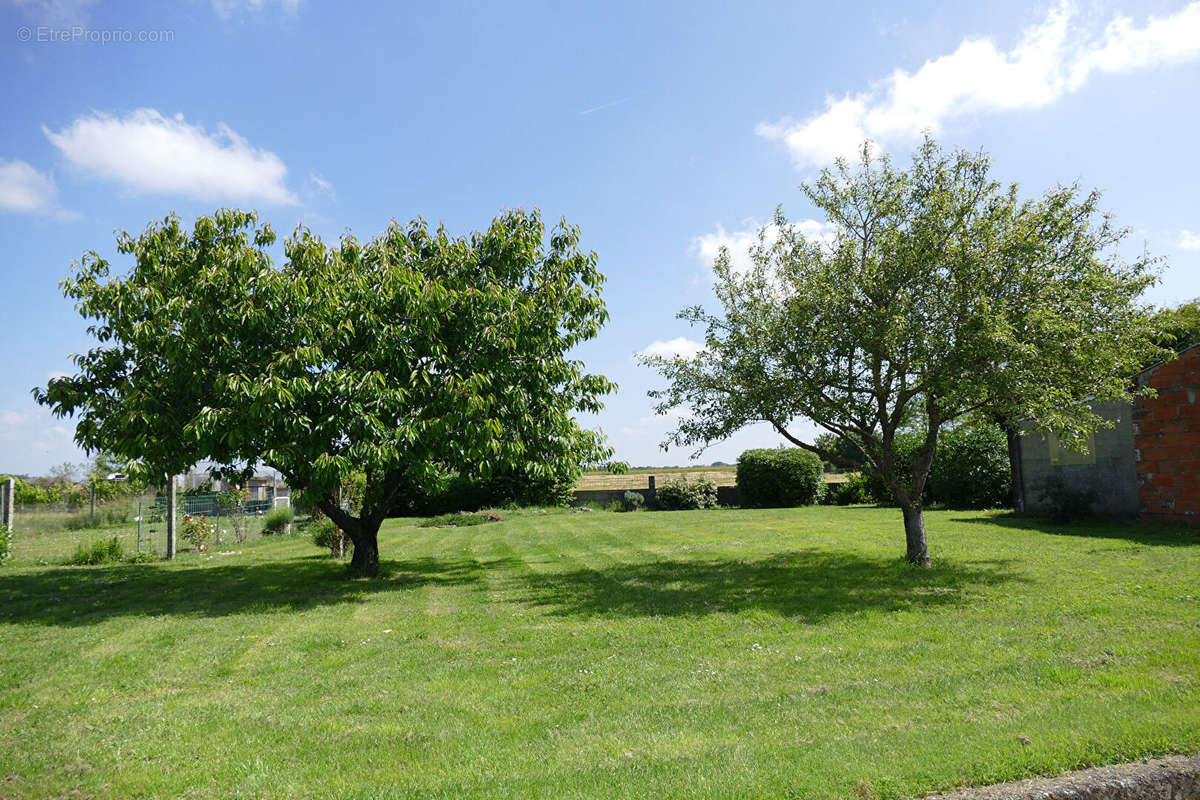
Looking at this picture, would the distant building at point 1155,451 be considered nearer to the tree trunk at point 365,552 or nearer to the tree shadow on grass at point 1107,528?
the tree shadow on grass at point 1107,528

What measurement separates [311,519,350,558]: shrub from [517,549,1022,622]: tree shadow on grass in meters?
6.30

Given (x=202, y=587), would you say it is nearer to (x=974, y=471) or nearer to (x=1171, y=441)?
(x=1171, y=441)

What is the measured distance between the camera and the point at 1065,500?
1834 centimetres

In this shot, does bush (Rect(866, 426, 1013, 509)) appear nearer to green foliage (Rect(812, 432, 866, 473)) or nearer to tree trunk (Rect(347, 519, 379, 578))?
green foliage (Rect(812, 432, 866, 473))

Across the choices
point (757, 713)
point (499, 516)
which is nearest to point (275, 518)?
point (499, 516)

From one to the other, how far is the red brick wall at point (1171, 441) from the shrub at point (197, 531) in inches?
878

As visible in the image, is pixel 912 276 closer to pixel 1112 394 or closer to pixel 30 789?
pixel 1112 394

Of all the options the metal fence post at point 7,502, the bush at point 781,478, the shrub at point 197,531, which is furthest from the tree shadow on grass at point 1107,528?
the metal fence post at point 7,502

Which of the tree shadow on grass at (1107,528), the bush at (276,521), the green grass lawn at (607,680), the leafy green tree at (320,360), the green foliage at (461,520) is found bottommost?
the green grass lawn at (607,680)

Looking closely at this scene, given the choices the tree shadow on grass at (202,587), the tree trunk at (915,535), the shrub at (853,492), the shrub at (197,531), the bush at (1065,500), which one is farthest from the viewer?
the shrub at (853,492)

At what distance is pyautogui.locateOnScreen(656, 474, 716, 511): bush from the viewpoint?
31.0 meters

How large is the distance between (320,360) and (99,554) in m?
9.66

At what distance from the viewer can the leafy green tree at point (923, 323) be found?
391 inches

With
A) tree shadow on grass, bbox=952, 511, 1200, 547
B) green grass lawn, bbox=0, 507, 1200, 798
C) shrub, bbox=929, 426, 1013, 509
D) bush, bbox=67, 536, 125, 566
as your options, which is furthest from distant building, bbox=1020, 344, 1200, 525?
bush, bbox=67, 536, 125, 566
